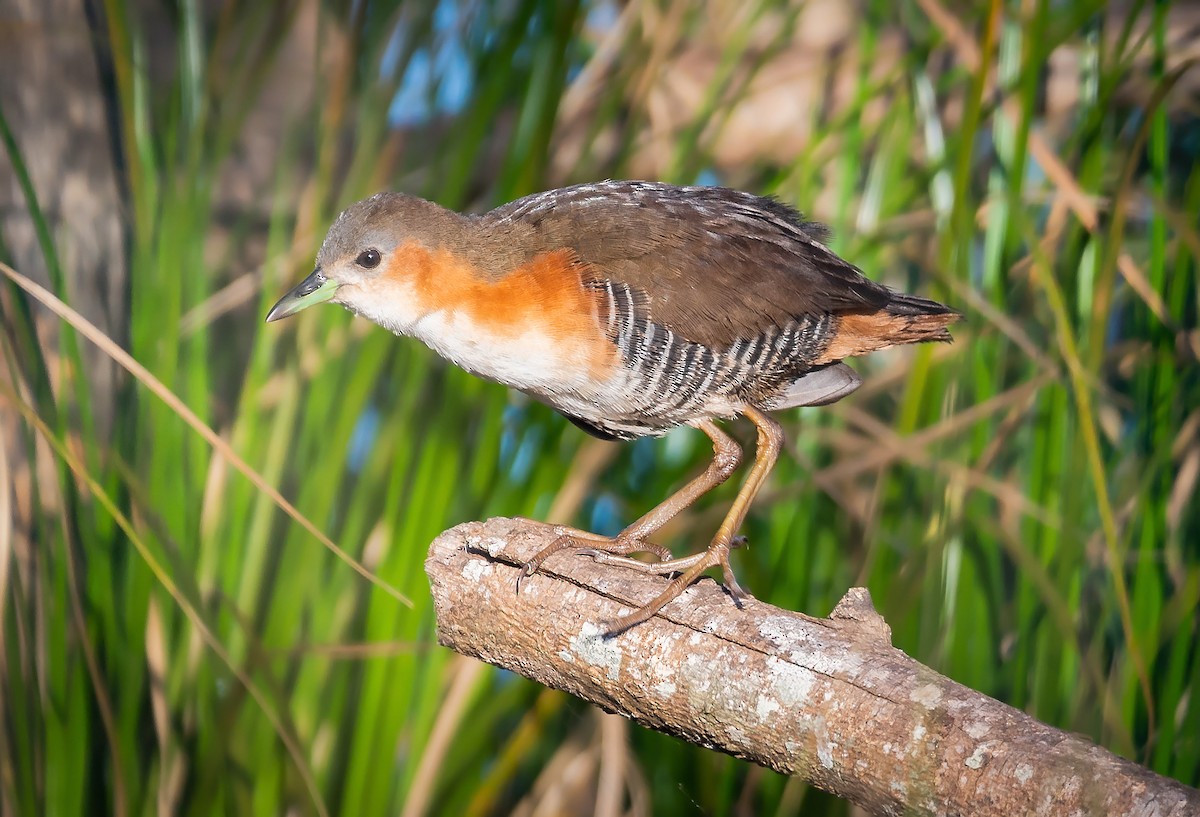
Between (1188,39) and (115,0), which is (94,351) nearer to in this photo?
(115,0)

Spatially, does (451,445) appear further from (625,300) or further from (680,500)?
(625,300)

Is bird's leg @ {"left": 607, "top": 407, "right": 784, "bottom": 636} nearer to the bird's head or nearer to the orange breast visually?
the orange breast

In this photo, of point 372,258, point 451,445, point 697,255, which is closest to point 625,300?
point 697,255

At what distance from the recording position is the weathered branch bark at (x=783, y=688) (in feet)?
3.71

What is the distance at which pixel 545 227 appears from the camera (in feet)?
5.98

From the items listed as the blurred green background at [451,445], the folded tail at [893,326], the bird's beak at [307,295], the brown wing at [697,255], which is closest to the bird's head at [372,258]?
the bird's beak at [307,295]

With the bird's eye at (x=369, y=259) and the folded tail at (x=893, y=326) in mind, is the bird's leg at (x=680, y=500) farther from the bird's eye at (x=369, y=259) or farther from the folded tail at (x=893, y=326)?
the bird's eye at (x=369, y=259)

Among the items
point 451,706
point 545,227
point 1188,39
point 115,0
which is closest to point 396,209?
point 545,227

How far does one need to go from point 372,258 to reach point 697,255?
0.52 metres

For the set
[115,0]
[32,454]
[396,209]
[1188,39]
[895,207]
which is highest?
[1188,39]

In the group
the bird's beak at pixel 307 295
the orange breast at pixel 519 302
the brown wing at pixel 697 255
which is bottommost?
the bird's beak at pixel 307 295

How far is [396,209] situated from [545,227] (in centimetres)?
24

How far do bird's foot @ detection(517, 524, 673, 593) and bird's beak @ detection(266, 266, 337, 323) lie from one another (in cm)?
53

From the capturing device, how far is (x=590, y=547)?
1893 millimetres
